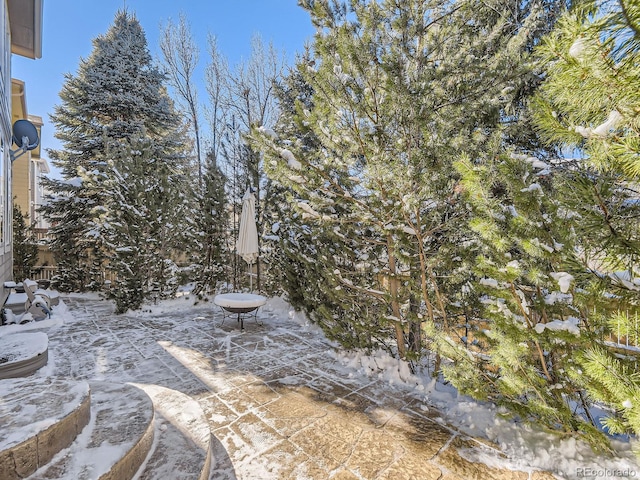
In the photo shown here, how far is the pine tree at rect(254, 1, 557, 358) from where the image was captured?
10.8ft

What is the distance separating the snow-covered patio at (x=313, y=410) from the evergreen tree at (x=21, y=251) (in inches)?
220

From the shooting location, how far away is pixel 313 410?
3.40 m

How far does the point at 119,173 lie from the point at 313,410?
24.5ft

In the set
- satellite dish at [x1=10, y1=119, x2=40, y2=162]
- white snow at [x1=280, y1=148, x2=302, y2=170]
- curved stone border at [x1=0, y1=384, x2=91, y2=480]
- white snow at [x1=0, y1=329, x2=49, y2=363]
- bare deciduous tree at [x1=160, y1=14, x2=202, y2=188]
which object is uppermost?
bare deciduous tree at [x1=160, y1=14, x2=202, y2=188]

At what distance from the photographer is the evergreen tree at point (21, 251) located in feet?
32.5

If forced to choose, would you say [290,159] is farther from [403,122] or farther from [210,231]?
[210,231]

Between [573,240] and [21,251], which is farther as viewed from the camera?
[21,251]

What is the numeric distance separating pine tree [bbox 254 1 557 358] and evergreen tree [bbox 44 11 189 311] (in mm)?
5560

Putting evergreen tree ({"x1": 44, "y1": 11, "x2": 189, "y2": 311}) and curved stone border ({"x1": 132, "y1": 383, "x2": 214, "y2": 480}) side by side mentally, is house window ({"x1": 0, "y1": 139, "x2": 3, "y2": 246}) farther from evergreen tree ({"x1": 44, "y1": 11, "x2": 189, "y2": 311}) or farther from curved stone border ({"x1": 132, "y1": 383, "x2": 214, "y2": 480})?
curved stone border ({"x1": 132, "y1": 383, "x2": 214, "y2": 480})

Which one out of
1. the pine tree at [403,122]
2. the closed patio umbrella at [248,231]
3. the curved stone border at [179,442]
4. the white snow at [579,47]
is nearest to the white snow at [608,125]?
the white snow at [579,47]

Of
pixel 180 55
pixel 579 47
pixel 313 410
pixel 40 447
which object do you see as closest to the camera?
pixel 579 47

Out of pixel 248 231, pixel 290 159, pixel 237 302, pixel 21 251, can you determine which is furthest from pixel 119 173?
pixel 290 159

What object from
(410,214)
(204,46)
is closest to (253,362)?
(410,214)

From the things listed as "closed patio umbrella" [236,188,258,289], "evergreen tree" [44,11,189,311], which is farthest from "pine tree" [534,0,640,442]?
"evergreen tree" [44,11,189,311]
